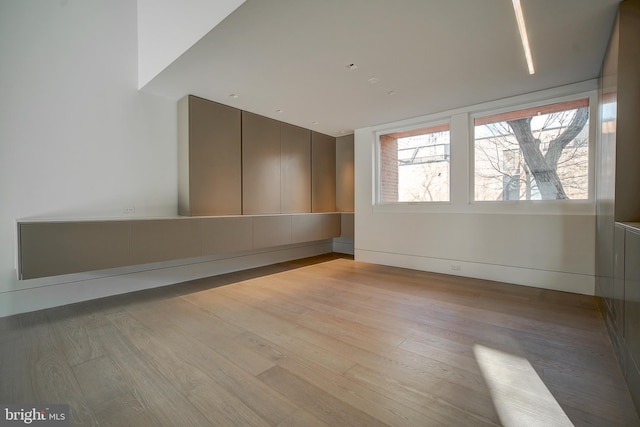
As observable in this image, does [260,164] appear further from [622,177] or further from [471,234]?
[622,177]

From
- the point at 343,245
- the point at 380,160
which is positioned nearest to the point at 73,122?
the point at 380,160

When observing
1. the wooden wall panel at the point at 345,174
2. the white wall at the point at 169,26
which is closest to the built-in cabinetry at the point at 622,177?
the white wall at the point at 169,26

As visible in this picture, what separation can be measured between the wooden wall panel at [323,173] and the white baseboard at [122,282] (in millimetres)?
1464

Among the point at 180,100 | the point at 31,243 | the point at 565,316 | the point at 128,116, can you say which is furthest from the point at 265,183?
the point at 565,316

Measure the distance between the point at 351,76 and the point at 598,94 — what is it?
2855 mm

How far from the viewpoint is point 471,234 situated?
13.9 ft

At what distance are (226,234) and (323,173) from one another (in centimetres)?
290

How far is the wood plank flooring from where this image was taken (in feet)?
4.80

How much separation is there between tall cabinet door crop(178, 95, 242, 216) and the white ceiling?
0.88ft

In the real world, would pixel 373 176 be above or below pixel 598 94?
below

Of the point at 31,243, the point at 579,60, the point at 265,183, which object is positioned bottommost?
Answer: the point at 31,243

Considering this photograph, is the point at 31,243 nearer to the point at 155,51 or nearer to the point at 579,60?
the point at 155,51

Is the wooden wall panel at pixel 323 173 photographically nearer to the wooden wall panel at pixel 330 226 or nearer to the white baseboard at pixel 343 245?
the wooden wall panel at pixel 330 226

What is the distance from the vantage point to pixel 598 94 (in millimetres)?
3244
